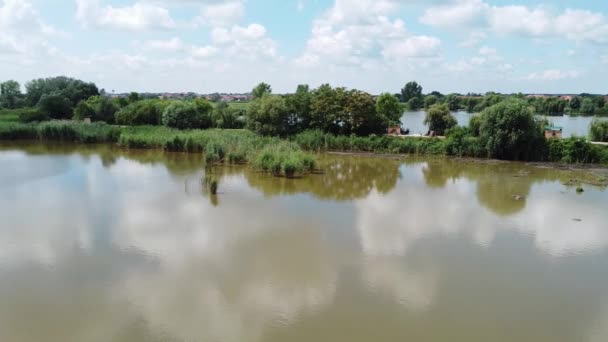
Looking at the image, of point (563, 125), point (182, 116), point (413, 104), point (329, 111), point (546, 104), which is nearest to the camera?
point (329, 111)

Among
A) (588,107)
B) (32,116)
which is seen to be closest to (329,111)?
(32,116)

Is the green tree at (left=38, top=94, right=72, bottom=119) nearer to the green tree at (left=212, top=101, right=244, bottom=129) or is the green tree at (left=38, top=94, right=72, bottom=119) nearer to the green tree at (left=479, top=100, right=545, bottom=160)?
the green tree at (left=212, top=101, right=244, bottom=129)

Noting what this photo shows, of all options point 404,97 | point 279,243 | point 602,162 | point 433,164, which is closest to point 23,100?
point 433,164

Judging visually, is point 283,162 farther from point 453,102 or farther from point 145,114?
point 453,102

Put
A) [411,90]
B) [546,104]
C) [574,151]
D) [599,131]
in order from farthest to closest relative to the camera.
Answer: [411,90]
[546,104]
[599,131]
[574,151]

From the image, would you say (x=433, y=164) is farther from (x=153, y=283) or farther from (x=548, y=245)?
(x=153, y=283)

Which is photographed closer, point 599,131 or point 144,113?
point 599,131

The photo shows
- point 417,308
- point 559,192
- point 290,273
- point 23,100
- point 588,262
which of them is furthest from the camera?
point 23,100
